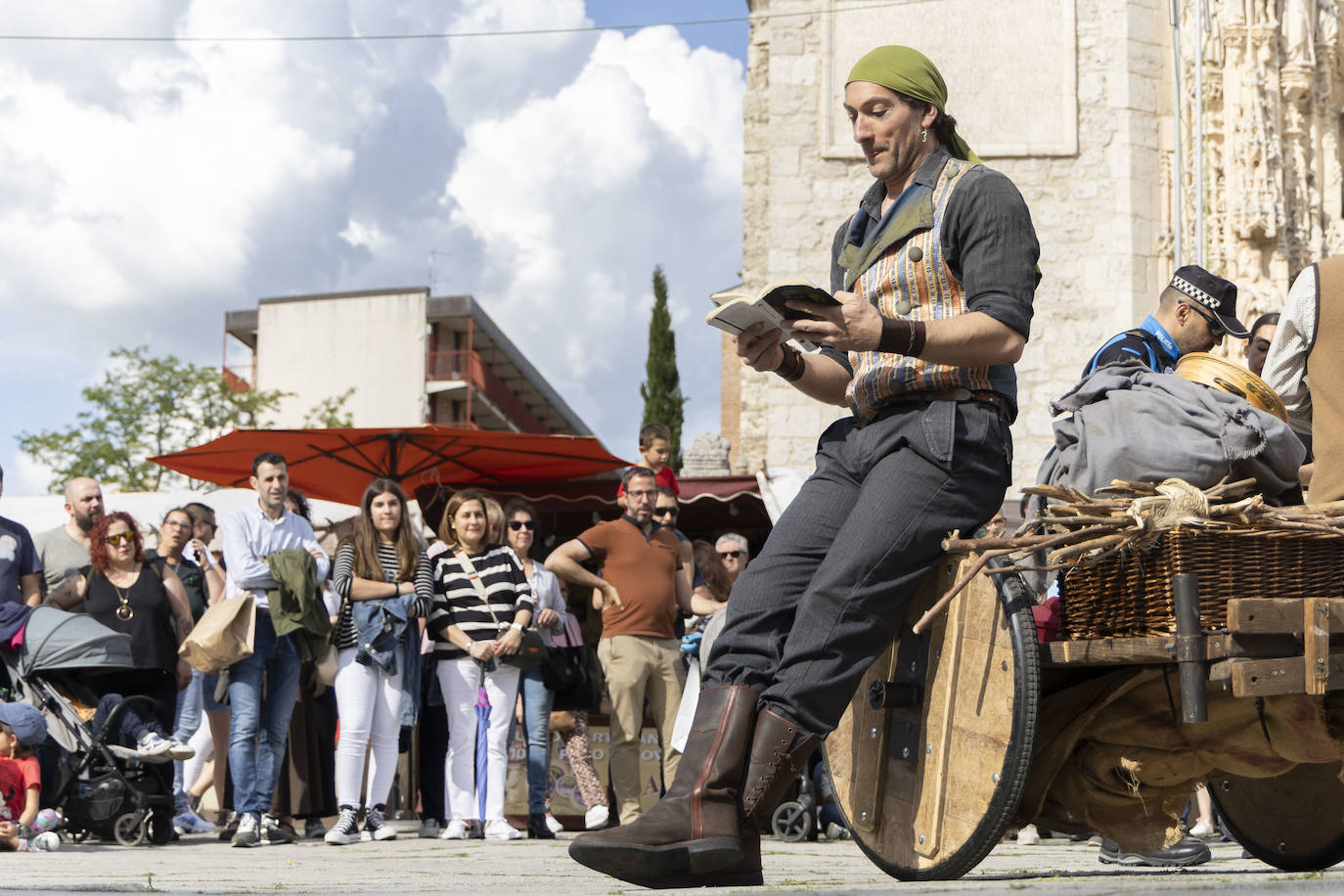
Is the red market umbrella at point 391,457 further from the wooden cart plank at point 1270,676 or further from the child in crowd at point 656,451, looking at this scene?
the wooden cart plank at point 1270,676

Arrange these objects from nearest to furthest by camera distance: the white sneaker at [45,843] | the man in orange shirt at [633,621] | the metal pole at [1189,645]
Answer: the metal pole at [1189,645] → the white sneaker at [45,843] → the man in orange shirt at [633,621]

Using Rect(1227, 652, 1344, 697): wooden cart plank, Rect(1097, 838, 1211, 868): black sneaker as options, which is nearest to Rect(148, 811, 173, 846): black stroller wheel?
Rect(1097, 838, 1211, 868): black sneaker

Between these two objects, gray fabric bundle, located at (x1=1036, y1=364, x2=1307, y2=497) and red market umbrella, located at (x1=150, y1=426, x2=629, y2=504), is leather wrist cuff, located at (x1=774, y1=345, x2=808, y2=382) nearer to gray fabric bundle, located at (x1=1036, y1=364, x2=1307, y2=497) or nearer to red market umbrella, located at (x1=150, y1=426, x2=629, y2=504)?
gray fabric bundle, located at (x1=1036, y1=364, x2=1307, y2=497)

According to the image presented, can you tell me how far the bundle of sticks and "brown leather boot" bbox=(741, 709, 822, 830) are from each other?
419 mm

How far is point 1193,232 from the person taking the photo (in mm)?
20125

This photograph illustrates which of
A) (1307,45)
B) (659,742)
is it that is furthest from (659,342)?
(659,742)

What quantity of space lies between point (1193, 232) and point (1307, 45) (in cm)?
314

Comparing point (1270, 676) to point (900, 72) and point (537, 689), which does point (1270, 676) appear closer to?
point (900, 72)

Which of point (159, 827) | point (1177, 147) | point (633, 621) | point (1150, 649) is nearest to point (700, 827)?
point (1150, 649)

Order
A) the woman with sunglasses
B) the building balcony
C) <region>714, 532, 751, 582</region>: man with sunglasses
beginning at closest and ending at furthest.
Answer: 1. the woman with sunglasses
2. <region>714, 532, 751, 582</region>: man with sunglasses
3. the building balcony

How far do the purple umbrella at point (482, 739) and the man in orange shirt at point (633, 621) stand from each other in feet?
2.70

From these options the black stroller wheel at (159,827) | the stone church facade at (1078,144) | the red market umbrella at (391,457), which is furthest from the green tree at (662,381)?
the black stroller wheel at (159,827)

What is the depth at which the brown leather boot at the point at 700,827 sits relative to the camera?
141 inches

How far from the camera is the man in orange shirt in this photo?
→ 9.97m
